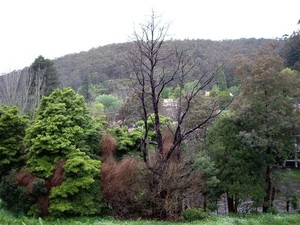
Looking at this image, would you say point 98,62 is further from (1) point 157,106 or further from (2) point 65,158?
(2) point 65,158

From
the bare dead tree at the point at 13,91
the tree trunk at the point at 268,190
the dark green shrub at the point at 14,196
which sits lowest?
the tree trunk at the point at 268,190

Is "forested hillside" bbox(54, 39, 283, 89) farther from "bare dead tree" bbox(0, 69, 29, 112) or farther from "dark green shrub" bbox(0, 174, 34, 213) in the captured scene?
"dark green shrub" bbox(0, 174, 34, 213)

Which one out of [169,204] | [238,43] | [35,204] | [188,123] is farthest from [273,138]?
[238,43]

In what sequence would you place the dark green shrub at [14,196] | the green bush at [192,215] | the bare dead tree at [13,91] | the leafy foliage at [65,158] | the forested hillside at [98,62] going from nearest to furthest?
the dark green shrub at [14,196]
the leafy foliage at [65,158]
the green bush at [192,215]
the bare dead tree at [13,91]
the forested hillside at [98,62]

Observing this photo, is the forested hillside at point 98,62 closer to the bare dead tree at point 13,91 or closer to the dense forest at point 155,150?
the bare dead tree at point 13,91

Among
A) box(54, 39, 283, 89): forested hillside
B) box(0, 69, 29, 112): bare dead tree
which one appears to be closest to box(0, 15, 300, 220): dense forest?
box(0, 69, 29, 112): bare dead tree

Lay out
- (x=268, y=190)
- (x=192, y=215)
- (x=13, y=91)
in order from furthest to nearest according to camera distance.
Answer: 1. (x=13, y=91)
2. (x=268, y=190)
3. (x=192, y=215)

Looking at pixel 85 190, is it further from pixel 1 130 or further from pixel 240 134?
pixel 240 134

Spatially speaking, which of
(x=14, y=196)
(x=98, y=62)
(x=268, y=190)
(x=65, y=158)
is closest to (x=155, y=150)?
(x=65, y=158)

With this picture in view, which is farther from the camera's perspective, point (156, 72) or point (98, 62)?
point (98, 62)

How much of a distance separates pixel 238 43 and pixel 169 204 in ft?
161

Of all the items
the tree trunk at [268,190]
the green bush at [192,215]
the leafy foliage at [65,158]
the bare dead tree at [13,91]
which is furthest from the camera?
the bare dead tree at [13,91]

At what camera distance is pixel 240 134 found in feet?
65.8

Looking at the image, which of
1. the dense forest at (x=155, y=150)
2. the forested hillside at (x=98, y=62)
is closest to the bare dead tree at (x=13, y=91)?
the dense forest at (x=155, y=150)
